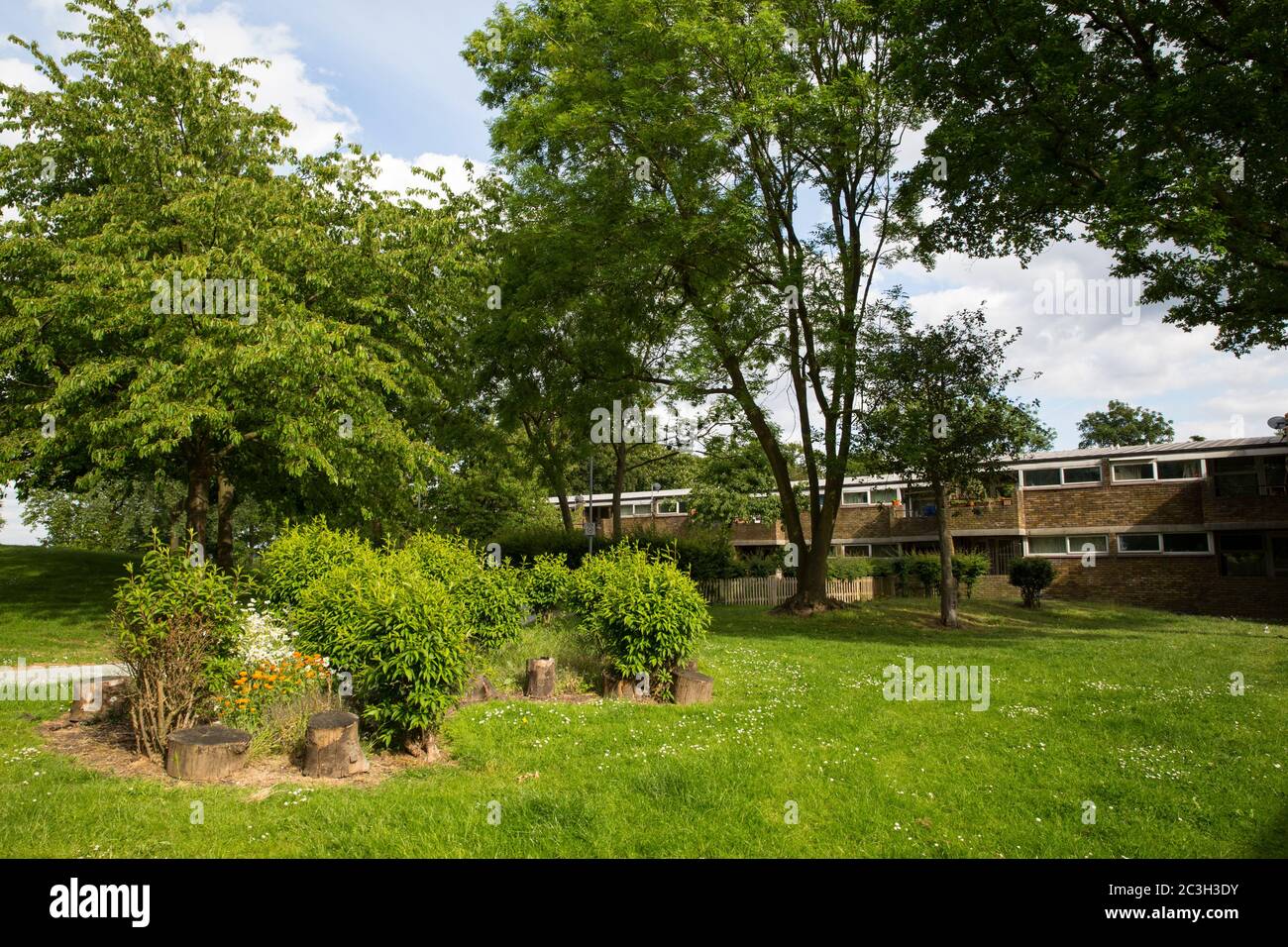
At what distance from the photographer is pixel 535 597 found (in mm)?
12031

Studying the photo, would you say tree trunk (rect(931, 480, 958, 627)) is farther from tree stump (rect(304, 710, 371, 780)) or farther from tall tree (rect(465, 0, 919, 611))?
tree stump (rect(304, 710, 371, 780))

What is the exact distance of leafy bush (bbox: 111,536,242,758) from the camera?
6.55 m

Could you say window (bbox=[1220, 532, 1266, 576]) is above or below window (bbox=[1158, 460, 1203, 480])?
below

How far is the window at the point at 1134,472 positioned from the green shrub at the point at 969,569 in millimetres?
6630

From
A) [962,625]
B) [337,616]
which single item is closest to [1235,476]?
[962,625]

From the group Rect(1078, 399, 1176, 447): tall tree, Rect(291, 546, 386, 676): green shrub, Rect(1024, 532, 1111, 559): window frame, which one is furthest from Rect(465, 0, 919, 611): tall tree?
Rect(1078, 399, 1176, 447): tall tree

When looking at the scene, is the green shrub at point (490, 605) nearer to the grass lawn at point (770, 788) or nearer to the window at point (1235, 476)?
the grass lawn at point (770, 788)

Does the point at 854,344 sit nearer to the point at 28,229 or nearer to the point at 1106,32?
the point at 1106,32

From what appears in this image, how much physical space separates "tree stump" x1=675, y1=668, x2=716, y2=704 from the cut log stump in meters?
6.05

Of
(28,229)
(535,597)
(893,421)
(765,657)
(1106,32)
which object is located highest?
(1106,32)

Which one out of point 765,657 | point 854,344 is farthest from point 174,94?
point 765,657

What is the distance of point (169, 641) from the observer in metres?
6.59

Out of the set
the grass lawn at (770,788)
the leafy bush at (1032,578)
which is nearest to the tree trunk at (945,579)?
the leafy bush at (1032,578)

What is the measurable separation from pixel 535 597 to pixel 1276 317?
17.2m
